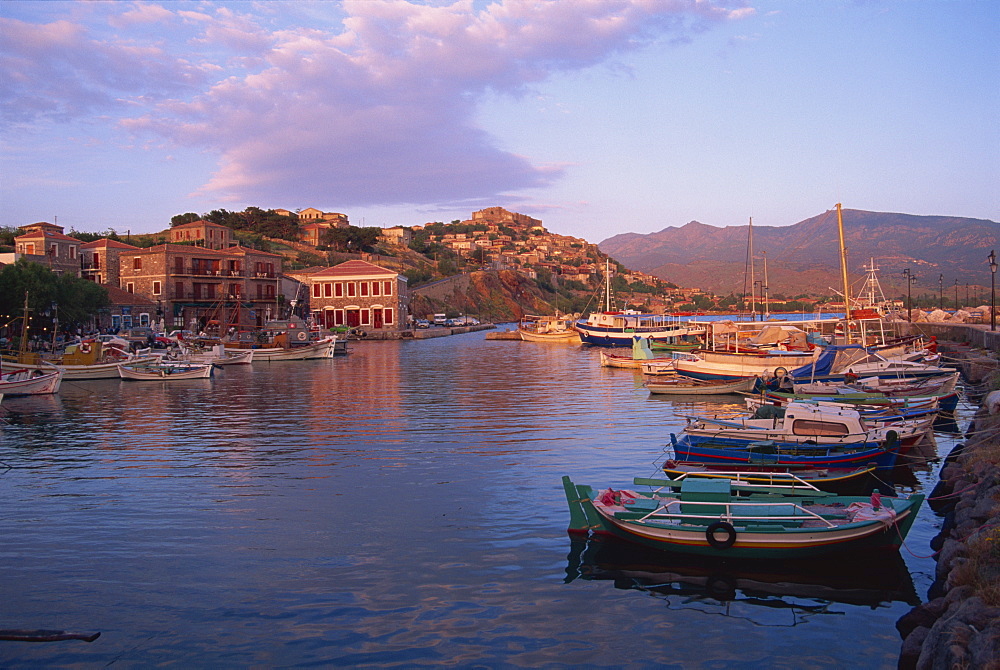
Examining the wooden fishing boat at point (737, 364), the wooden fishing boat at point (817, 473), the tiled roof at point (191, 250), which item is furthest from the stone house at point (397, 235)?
the wooden fishing boat at point (817, 473)

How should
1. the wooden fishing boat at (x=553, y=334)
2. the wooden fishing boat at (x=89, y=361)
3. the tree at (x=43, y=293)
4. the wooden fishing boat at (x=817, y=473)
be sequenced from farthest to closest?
the wooden fishing boat at (x=553, y=334) < the tree at (x=43, y=293) < the wooden fishing boat at (x=89, y=361) < the wooden fishing boat at (x=817, y=473)

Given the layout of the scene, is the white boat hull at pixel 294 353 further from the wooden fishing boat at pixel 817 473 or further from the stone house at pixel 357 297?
the wooden fishing boat at pixel 817 473

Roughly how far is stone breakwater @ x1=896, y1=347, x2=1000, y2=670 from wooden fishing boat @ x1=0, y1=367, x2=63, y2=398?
35828 millimetres

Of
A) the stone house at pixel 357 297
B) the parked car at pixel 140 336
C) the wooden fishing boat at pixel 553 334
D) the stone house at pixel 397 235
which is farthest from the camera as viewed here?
the stone house at pixel 397 235

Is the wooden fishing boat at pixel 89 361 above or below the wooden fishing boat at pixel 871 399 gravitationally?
above

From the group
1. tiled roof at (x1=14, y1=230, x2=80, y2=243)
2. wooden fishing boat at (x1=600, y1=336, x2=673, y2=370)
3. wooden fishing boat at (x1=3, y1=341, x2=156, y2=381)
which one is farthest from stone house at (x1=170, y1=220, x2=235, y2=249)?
wooden fishing boat at (x1=600, y1=336, x2=673, y2=370)

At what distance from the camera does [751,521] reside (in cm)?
1147

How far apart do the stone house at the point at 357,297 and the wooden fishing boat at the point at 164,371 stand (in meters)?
42.1

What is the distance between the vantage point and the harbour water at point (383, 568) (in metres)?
9.15

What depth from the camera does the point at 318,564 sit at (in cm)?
1185

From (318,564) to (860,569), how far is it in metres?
8.48

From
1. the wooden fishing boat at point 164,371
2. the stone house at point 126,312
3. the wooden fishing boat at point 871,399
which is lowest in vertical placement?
the wooden fishing boat at point 871,399

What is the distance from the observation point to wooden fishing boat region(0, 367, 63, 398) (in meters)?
33.7

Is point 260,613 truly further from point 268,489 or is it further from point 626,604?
point 268,489
